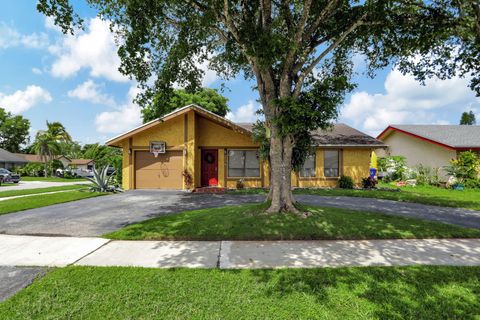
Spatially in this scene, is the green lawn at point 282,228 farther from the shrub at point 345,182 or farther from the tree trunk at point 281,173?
the shrub at point 345,182

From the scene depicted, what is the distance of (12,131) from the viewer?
52625 millimetres

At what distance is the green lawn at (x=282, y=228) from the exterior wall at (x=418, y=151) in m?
15.1

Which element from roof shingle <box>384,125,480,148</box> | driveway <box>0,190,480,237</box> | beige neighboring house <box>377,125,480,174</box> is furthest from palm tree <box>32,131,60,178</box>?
roof shingle <box>384,125,480,148</box>

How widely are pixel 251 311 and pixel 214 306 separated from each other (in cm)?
47

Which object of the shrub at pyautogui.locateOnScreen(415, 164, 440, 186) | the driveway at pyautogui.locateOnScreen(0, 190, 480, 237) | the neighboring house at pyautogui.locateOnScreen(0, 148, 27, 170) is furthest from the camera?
the neighboring house at pyautogui.locateOnScreen(0, 148, 27, 170)

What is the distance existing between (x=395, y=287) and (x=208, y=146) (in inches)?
541

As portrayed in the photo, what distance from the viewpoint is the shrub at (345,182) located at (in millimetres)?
16109

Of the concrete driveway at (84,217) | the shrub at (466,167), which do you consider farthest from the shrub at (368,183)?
the concrete driveway at (84,217)

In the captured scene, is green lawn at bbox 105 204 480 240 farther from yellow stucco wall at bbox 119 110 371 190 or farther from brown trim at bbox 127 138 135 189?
brown trim at bbox 127 138 135 189

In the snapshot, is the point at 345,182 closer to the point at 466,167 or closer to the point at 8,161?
the point at 466,167

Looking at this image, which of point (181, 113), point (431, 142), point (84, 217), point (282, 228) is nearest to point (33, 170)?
point (181, 113)

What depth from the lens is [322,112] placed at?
7840 mm

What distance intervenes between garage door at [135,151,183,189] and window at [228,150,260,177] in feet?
10.7

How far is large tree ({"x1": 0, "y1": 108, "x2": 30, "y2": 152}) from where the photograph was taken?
50719 mm
